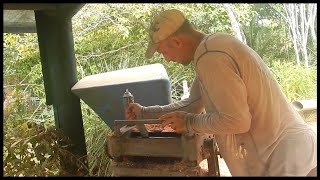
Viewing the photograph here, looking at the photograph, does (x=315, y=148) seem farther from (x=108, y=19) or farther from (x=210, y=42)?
(x=108, y=19)

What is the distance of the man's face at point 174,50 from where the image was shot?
71.3 inches

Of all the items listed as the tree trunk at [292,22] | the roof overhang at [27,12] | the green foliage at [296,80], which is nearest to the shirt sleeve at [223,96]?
the roof overhang at [27,12]

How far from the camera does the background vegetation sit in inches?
104

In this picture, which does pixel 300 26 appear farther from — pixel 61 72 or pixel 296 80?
pixel 61 72

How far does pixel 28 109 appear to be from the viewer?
3330 millimetres

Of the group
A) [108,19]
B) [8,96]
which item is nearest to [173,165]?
[8,96]

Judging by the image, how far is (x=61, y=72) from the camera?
2.62 metres

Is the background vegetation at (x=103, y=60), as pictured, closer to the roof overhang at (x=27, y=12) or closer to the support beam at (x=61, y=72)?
the support beam at (x=61, y=72)

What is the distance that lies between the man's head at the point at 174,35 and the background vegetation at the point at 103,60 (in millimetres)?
1393

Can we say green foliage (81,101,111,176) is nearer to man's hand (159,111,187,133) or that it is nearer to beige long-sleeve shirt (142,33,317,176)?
man's hand (159,111,187,133)

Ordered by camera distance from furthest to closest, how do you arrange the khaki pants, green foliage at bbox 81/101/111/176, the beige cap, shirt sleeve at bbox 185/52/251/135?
green foliage at bbox 81/101/111/176, the beige cap, the khaki pants, shirt sleeve at bbox 185/52/251/135

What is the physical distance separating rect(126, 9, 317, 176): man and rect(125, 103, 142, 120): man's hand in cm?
52

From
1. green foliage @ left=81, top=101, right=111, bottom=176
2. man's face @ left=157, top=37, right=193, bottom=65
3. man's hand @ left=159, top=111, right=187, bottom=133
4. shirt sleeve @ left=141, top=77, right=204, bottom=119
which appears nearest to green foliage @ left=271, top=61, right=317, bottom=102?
green foliage @ left=81, top=101, right=111, bottom=176

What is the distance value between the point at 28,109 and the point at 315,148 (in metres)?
2.78
